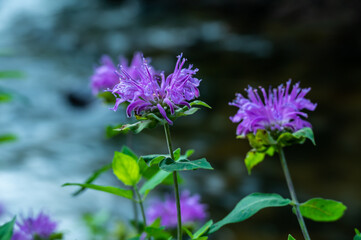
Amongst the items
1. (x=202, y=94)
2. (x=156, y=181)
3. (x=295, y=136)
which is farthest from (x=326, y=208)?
(x=202, y=94)

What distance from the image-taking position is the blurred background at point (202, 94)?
3602mm

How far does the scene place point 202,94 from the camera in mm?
5340

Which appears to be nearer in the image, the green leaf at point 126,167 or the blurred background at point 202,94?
the green leaf at point 126,167

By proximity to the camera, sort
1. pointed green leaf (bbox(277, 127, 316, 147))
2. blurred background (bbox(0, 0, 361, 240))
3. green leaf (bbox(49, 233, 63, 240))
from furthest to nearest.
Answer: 1. blurred background (bbox(0, 0, 361, 240))
2. green leaf (bbox(49, 233, 63, 240))
3. pointed green leaf (bbox(277, 127, 316, 147))

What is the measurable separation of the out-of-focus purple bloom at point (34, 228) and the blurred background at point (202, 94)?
16.9 inches

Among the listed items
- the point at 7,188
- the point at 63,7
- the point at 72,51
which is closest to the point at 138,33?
the point at 72,51

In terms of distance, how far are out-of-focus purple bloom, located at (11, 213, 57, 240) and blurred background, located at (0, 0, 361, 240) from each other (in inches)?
16.9

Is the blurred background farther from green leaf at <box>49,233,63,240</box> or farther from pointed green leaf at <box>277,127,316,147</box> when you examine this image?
pointed green leaf at <box>277,127,316,147</box>

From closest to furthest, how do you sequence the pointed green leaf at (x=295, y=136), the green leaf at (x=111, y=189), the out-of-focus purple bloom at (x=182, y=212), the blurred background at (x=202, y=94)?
the green leaf at (x=111, y=189), the pointed green leaf at (x=295, y=136), the out-of-focus purple bloom at (x=182, y=212), the blurred background at (x=202, y=94)

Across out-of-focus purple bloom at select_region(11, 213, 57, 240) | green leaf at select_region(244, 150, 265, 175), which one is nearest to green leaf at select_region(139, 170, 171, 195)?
green leaf at select_region(244, 150, 265, 175)

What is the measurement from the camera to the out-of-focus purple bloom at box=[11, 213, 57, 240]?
0.89 m

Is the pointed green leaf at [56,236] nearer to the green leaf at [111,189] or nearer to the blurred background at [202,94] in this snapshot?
the green leaf at [111,189]

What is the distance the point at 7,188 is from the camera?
3941mm

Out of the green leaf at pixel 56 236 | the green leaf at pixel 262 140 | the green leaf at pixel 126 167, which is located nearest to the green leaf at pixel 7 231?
the green leaf at pixel 126 167
